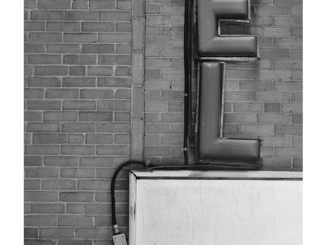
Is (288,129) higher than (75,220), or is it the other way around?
(288,129)

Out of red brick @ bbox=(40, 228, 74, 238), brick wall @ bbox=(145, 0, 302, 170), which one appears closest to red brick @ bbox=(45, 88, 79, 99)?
brick wall @ bbox=(145, 0, 302, 170)

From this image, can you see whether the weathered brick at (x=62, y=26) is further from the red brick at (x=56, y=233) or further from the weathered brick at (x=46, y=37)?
the red brick at (x=56, y=233)

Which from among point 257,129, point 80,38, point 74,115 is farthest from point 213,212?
point 80,38

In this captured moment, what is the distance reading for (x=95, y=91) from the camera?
249 centimetres

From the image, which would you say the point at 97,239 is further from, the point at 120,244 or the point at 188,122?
the point at 188,122

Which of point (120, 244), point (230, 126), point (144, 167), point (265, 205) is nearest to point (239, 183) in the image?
point (265, 205)

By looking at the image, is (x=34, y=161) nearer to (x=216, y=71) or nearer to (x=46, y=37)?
(x=46, y=37)

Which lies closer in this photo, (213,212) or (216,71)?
(213,212)

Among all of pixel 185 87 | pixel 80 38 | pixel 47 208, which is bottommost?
pixel 47 208

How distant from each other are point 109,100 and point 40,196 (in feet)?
2.76

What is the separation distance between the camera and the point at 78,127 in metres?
2.48

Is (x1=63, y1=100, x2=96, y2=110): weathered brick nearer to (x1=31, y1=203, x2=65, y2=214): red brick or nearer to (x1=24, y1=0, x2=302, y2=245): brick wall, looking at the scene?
(x1=24, y1=0, x2=302, y2=245): brick wall

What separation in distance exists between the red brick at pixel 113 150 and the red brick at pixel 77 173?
0.15 meters

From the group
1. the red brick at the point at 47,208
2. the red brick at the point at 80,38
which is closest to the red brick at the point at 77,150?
the red brick at the point at 47,208
